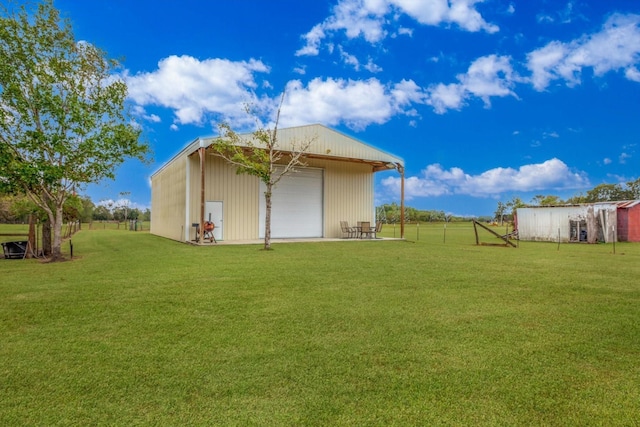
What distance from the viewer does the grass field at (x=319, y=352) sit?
2191 millimetres

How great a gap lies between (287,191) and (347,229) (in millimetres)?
3554

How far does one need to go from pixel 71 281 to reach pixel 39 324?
2712 mm

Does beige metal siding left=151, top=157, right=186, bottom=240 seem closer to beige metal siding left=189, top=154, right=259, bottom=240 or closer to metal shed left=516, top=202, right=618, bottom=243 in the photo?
beige metal siding left=189, top=154, right=259, bottom=240

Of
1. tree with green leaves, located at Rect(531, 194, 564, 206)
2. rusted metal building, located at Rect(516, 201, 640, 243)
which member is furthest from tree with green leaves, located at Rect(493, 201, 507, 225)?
rusted metal building, located at Rect(516, 201, 640, 243)

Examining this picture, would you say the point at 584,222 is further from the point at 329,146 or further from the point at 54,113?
the point at 54,113

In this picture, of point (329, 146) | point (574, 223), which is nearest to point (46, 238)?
point (329, 146)

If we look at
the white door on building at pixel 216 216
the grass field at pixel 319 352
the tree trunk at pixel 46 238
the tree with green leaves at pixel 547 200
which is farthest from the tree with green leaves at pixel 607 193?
the tree trunk at pixel 46 238

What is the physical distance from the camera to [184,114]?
15844 mm

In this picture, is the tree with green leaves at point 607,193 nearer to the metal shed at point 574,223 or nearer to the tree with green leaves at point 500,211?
the tree with green leaves at point 500,211

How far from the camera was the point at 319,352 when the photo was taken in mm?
3074

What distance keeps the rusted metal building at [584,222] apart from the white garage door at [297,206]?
10.8m

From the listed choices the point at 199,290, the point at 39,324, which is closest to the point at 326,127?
the point at 199,290

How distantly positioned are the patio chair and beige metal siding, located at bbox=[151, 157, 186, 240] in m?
7.69

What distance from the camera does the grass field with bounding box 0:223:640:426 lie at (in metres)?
2.19
